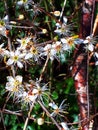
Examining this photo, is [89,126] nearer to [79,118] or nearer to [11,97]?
[79,118]

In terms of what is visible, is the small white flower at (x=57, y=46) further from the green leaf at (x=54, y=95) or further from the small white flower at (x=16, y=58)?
the green leaf at (x=54, y=95)

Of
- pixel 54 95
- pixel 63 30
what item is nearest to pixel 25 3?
pixel 63 30

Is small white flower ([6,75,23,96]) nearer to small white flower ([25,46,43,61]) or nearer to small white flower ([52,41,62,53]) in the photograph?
small white flower ([25,46,43,61])

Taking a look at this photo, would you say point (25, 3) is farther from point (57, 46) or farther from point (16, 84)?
point (16, 84)

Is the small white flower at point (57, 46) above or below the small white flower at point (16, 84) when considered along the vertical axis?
above

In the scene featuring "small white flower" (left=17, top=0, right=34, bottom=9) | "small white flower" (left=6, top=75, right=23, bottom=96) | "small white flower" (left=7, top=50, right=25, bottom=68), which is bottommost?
"small white flower" (left=6, top=75, right=23, bottom=96)

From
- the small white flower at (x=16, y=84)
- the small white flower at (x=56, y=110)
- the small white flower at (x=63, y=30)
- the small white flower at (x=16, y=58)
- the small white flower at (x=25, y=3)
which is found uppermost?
the small white flower at (x=25, y=3)

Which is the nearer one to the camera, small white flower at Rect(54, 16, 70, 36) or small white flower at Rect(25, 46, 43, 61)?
small white flower at Rect(25, 46, 43, 61)

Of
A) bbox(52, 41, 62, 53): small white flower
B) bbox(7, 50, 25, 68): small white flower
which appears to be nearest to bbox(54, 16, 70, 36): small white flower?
bbox(52, 41, 62, 53): small white flower

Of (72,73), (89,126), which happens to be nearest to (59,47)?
(72,73)

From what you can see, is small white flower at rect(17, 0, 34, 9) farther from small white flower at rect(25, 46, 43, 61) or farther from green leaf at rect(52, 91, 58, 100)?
green leaf at rect(52, 91, 58, 100)

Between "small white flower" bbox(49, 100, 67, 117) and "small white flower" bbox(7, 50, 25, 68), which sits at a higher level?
"small white flower" bbox(7, 50, 25, 68)

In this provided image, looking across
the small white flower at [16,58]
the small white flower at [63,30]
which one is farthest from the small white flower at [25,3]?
the small white flower at [16,58]
